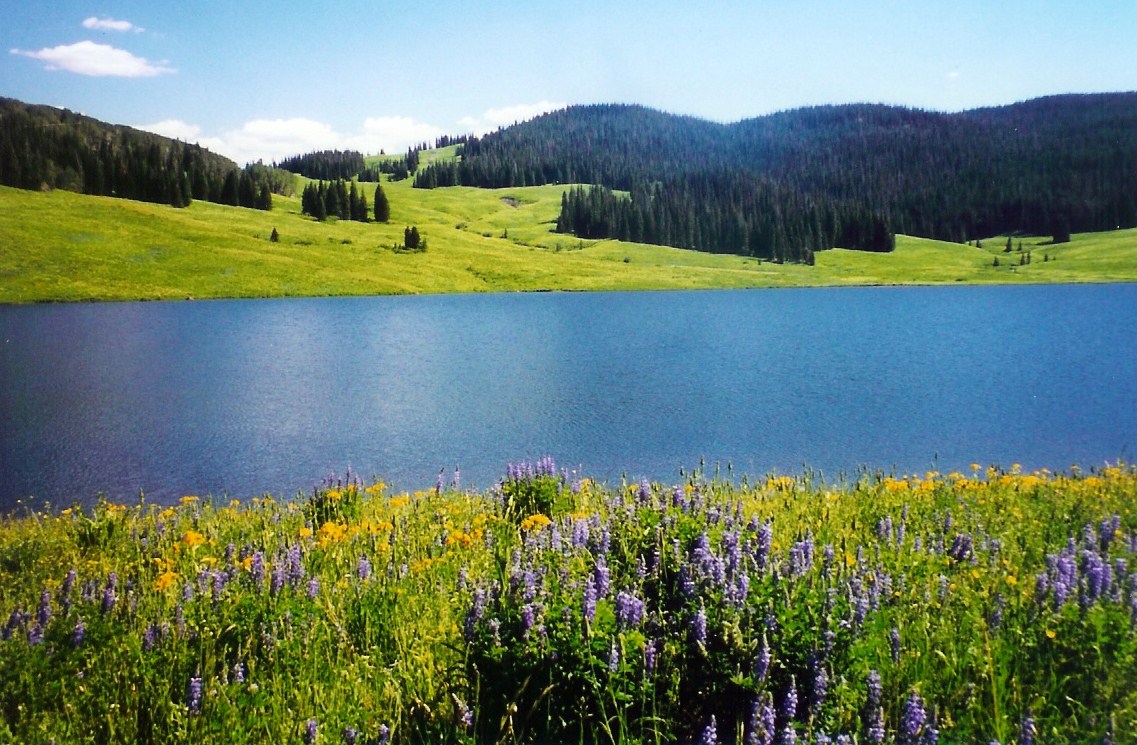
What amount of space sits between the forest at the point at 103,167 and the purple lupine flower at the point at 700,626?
10417 centimetres

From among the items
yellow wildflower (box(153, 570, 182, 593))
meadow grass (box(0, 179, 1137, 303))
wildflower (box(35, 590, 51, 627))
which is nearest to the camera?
wildflower (box(35, 590, 51, 627))

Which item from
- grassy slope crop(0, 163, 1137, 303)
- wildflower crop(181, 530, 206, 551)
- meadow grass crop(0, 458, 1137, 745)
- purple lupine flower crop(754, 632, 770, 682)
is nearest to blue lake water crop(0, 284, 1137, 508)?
wildflower crop(181, 530, 206, 551)

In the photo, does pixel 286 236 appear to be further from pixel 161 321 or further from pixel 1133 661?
pixel 1133 661

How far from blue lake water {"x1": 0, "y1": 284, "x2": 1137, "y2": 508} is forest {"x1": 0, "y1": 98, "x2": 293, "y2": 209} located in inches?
2263

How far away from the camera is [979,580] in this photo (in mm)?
6211

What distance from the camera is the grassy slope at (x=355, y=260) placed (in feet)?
301

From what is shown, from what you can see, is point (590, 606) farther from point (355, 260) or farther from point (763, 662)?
point (355, 260)

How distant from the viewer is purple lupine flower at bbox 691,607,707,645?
4.41 m

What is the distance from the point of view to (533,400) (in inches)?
1186

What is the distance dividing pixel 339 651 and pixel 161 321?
219 ft

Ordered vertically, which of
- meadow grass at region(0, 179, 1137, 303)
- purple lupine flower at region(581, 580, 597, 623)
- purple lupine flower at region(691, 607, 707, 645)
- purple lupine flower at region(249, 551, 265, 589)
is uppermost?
meadow grass at region(0, 179, 1137, 303)

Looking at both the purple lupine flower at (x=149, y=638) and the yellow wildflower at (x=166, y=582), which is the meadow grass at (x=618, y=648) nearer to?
the purple lupine flower at (x=149, y=638)

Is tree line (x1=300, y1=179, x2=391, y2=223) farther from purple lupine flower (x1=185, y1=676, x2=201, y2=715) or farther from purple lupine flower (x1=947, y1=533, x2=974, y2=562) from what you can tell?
purple lupine flower (x1=185, y1=676, x2=201, y2=715)

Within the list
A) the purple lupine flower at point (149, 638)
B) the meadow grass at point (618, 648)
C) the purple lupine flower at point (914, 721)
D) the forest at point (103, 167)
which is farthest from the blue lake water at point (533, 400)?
the forest at point (103, 167)
